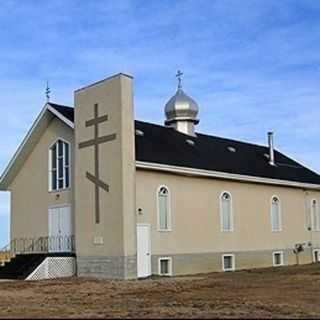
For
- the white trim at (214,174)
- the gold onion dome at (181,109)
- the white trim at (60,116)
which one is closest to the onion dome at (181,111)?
the gold onion dome at (181,109)

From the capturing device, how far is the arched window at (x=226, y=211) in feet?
88.8

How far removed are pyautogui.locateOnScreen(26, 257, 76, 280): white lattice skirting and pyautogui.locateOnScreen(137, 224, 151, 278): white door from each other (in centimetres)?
267

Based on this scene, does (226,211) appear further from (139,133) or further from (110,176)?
(110,176)

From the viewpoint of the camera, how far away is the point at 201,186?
2622cm

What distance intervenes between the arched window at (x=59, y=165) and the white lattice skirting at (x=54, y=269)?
11.5 ft

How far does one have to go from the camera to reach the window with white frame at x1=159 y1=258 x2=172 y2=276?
950 inches

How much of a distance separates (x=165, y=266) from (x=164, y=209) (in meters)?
2.22

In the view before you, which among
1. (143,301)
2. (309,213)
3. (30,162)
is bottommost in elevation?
(143,301)

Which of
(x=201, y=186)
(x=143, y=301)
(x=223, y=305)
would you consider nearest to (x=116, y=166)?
(x=201, y=186)

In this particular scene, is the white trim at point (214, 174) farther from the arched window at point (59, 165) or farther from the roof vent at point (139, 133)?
the arched window at point (59, 165)

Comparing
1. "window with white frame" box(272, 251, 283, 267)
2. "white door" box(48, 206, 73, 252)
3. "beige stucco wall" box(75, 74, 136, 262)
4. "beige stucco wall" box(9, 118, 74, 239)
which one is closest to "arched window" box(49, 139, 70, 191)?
"beige stucco wall" box(9, 118, 74, 239)

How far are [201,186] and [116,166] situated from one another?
16.9 ft

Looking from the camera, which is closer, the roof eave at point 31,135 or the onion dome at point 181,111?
the roof eave at point 31,135

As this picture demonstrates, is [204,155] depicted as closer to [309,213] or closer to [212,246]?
[212,246]
